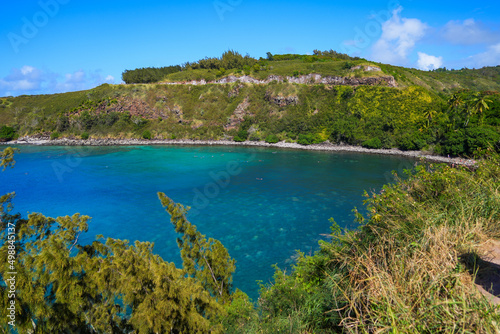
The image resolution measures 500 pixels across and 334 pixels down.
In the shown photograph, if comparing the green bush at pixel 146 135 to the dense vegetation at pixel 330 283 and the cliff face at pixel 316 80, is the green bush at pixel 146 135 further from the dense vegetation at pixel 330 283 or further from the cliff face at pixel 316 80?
the dense vegetation at pixel 330 283

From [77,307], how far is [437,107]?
9846cm

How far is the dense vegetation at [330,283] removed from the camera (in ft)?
14.7

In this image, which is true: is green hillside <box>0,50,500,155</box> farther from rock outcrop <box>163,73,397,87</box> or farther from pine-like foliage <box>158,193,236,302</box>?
pine-like foliage <box>158,193,236,302</box>

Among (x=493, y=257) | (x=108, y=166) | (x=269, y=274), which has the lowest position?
(x=269, y=274)

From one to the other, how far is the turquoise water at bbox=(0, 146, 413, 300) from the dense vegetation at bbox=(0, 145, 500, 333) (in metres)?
12.5

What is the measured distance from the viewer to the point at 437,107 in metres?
80.3

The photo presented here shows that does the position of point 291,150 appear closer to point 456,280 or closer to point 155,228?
point 155,228

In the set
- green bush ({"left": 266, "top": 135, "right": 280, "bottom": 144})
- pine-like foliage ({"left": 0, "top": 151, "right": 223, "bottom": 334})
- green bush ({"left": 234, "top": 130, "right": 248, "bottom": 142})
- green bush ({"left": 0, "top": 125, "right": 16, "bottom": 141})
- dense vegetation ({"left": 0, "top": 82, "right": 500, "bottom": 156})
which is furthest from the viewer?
green bush ({"left": 0, "top": 125, "right": 16, "bottom": 141})

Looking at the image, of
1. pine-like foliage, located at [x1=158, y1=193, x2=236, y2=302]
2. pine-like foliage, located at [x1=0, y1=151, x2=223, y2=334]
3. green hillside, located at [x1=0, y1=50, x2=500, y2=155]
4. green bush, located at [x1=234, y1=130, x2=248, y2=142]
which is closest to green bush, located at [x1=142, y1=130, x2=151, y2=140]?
green hillside, located at [x1=0, y1=50, x2=500, y2=155]

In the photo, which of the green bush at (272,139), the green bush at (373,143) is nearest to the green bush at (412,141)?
the green bush at (373,143)

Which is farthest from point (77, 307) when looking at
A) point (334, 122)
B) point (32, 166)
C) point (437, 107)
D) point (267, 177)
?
point (437, 107)

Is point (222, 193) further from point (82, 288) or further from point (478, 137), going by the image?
point (478, 137)

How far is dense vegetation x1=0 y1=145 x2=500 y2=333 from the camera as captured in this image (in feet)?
14.7

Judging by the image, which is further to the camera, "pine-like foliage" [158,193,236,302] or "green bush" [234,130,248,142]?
"green bush" [234,130,248,142]
